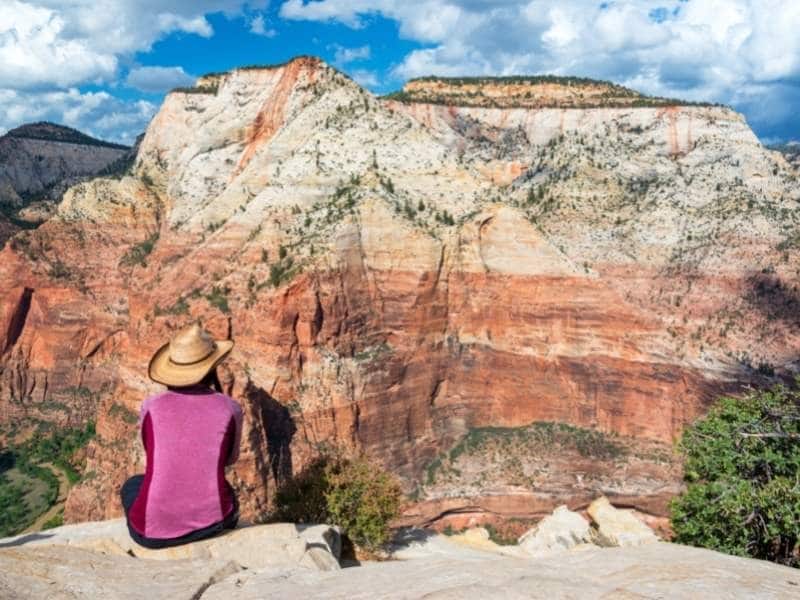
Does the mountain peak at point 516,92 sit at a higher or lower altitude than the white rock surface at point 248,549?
higher

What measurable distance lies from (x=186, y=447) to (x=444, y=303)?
3757 centimetres

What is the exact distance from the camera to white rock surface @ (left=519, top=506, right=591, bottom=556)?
36906mm

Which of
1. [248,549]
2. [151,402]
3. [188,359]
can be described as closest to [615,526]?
[248,549]

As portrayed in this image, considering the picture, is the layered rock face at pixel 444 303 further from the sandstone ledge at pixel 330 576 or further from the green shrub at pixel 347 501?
the sandstone ledge at pixel 330 576

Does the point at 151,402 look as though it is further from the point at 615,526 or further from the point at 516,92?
the point at 516,92

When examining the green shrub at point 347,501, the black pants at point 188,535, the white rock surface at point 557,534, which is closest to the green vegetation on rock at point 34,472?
the green shrub at point 347,501

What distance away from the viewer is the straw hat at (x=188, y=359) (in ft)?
33.6

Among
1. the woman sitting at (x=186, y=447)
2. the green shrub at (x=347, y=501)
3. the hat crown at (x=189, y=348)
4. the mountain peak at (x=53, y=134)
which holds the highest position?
the mountain peak at (x=53, y=134)

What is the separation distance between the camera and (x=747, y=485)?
Answer: 15.9 metres

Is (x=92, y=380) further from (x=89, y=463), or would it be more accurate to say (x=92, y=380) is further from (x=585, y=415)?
(x=585, y=415)

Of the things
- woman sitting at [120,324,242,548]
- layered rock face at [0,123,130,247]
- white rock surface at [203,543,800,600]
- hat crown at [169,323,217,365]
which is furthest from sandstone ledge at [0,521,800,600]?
layered rock face at [0,123,130,247]

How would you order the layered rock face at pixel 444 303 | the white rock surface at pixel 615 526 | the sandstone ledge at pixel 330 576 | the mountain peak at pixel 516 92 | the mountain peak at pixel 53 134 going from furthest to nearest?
the mountain peak at pixel 53 134
the mountain peak at pixel 516 92
the layered rock face at pixel 444 303
the white rock surface at pixel 615 526
the sandstone ledge at pixel 330 576

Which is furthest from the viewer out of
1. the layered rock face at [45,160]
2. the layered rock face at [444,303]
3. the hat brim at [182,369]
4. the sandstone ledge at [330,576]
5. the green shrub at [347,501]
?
the layered rock face at [45,160]

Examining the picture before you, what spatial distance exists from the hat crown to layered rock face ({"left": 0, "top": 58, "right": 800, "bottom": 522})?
26622 mm
